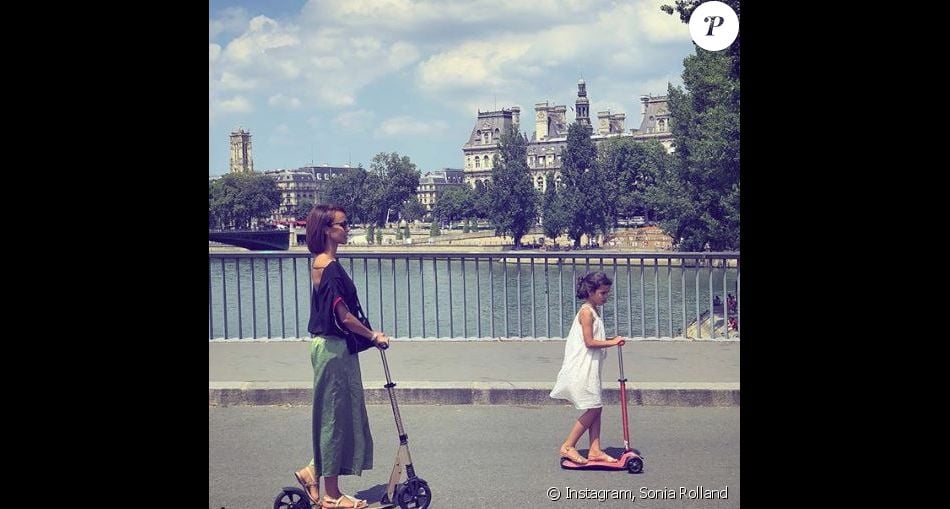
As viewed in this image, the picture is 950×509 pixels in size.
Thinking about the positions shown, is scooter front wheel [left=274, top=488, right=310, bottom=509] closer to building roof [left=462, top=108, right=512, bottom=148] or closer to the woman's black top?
the woman's black top

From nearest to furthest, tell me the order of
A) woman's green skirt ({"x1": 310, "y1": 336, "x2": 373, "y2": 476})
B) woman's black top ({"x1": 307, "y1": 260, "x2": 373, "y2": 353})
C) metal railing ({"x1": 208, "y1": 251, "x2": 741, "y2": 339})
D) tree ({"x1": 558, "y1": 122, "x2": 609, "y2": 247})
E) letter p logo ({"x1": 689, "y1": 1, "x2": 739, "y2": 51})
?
letter p logo ({"x1": 689, "y1": 1, "x2": 739, "y2": 51}) < woman's black top ({"x1": 307, "y1": 260, "x2": 373, "y2": 353}) < woman's green skirt ({"x1": 310, "y1": 336, "x2": 373, "y2": 476}) < tree ({"x1": 558, "y1": 122, "x2": 609, "y2": 247}) < metal railing ({"x1": 208, "y1": 251, "x2": 741, "y2": 339})

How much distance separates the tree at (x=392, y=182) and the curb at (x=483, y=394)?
1416 mm

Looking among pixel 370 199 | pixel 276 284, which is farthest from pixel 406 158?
pixel 276 284

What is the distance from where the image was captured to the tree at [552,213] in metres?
6.11

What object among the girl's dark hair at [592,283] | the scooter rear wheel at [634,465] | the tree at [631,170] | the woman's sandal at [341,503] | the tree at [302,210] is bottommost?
the woman's sandal at [341,503]

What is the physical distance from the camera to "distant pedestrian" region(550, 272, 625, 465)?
180 inches

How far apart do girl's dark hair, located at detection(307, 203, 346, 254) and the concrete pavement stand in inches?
57.4

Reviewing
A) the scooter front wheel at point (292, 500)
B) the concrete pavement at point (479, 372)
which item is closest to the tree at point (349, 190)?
the scooter front wheel at point (292, 500)

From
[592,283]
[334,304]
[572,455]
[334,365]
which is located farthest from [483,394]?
[334,304]

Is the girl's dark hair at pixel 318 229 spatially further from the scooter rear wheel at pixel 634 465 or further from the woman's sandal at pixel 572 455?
the scooter rear wheel at pixel 634 465

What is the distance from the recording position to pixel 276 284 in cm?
836

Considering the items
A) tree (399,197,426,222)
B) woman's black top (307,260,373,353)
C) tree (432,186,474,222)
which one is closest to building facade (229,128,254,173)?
woman's black top (307,260,373,353)
